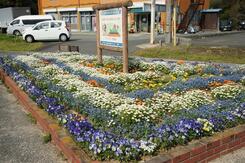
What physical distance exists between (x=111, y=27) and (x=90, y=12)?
120ft

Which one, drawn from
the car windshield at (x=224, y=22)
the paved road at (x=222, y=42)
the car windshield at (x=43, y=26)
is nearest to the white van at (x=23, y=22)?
the car windshield at (x=43, y=26)

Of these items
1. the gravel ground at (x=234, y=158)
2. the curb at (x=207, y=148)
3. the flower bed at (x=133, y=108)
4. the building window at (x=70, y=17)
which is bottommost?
the gravel ground at (x=234, y=158)

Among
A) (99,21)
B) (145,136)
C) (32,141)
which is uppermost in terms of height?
(99,21)

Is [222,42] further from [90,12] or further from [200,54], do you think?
[90,12]

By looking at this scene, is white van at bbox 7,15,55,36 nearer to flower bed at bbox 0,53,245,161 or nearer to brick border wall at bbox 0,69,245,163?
flower bed at bbox 0,53,245,161

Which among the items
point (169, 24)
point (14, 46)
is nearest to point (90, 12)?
point (14, 46)

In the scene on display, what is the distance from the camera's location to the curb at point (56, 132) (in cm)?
397

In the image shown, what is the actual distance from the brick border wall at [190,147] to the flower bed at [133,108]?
112 mm

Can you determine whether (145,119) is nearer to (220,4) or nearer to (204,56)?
(204,56)

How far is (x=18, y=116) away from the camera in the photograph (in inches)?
250

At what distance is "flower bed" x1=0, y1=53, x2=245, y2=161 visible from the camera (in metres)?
4.05

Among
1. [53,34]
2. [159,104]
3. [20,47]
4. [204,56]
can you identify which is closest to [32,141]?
[159,104]

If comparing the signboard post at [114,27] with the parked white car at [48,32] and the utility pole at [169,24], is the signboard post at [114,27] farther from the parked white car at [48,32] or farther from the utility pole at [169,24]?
the parked white car at [48,32]

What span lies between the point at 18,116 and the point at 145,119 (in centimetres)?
294
